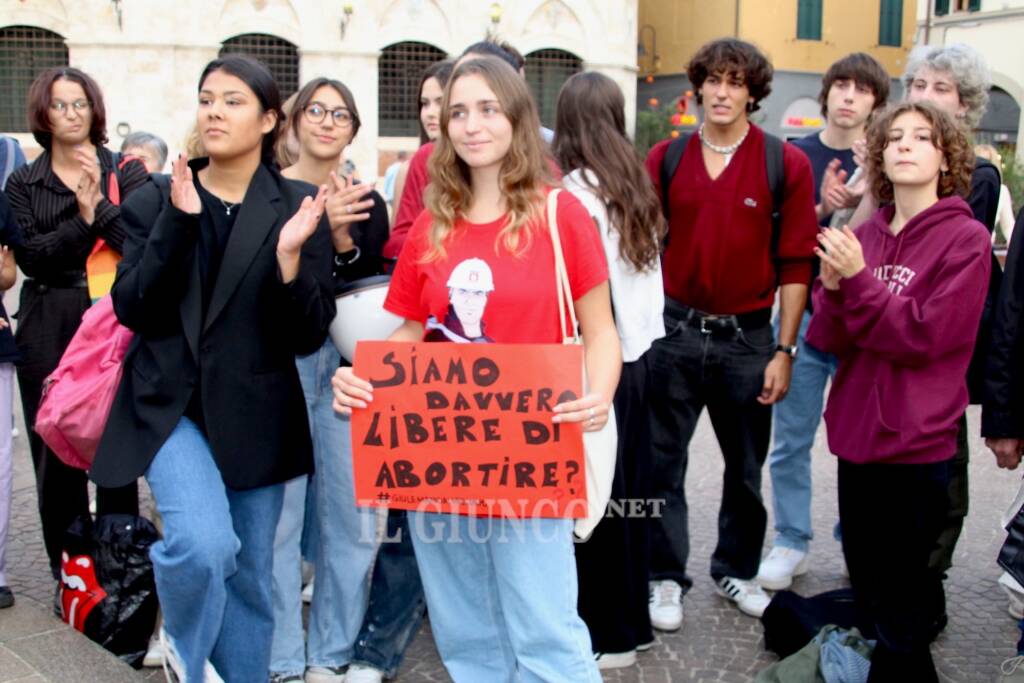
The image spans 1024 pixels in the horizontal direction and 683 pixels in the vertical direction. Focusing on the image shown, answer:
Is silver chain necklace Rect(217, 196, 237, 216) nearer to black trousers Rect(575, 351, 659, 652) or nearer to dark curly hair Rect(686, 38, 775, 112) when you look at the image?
black trousers Rect(575, 351, 659, 652)

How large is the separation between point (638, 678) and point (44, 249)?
286 centimetres

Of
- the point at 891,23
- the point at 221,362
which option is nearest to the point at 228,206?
the point at 221,362

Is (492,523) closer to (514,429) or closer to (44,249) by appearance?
(514,429)

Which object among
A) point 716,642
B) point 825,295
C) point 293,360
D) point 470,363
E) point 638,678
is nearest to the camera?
point 470,363

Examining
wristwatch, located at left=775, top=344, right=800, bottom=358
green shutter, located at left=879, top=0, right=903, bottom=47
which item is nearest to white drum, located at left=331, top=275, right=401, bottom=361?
wristwatch, located at left=775, top=344, right=800, bottom=358

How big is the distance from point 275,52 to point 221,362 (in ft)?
80.6

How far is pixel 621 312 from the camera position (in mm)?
4059

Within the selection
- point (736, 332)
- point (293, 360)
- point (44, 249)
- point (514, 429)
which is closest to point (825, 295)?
point (736, 332)

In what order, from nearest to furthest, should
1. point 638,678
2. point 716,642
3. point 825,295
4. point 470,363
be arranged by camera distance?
point 470,363
point 825,295
point 638,678
point 716,642

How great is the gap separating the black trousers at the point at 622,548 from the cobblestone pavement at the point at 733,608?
18 centimetres

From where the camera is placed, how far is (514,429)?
3.16 meters

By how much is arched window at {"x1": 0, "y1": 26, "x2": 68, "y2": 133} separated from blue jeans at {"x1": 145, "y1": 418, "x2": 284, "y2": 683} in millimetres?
24390

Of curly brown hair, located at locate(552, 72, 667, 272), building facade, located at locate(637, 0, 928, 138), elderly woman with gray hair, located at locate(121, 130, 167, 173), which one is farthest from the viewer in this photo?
building facade, located at locate(637, 0, 928, 138)

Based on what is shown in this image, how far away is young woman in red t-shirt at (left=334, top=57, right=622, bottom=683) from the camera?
3.16m
